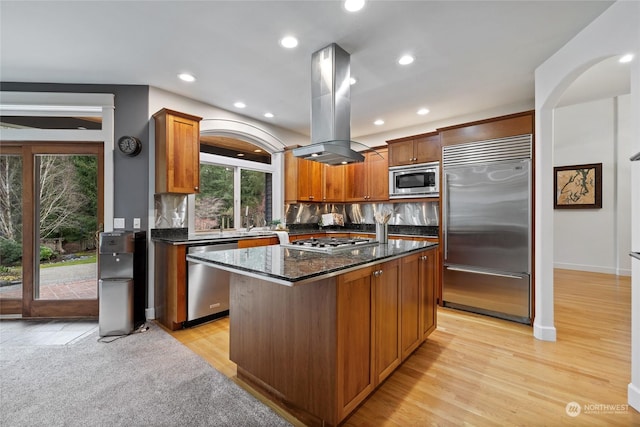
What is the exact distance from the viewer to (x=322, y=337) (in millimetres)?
1589

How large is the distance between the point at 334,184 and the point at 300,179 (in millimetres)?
835

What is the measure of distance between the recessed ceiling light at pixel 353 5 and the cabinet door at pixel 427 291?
6.72 ft

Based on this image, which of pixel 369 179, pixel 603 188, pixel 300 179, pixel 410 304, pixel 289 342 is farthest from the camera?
pixel 603 188

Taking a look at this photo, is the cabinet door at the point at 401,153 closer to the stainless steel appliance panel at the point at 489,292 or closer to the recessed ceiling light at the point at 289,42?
the stainless steel appliance panel at the point at 489,292

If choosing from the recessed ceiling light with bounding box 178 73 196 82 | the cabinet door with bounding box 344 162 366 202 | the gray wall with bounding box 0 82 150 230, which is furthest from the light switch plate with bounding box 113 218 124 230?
the cabinet door with bounding box 344 162 366 202

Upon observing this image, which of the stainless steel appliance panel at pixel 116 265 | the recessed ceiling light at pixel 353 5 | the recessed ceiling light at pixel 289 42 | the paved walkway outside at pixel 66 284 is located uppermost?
→ the recessed ceiling light at pixel 289 42

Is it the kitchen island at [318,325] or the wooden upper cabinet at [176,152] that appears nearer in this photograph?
the kitchen island at [318,325]

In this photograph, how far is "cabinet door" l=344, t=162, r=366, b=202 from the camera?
514cm

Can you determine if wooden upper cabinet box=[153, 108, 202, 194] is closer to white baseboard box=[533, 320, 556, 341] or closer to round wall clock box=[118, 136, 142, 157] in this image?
round wall clock box=[118, 136, 142, 157]

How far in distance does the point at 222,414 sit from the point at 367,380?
940 millimetres

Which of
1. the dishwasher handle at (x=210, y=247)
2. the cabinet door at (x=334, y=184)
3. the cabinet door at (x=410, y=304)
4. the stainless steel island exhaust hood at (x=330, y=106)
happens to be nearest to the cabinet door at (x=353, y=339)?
the cabinet door at (x=410, y=304)

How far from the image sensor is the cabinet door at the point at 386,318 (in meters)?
1.90

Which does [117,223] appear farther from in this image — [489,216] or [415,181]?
[489,216]

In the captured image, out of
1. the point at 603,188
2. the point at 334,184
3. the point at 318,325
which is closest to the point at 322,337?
the point at 318,325
